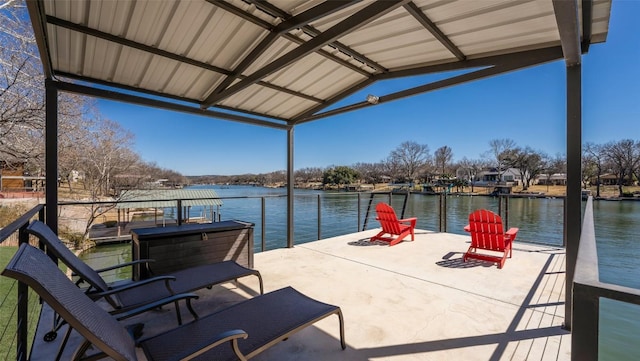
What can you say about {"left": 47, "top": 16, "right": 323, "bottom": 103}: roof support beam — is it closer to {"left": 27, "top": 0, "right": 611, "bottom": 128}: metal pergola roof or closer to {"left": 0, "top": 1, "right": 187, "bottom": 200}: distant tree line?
{"left": 27, "top": 0, "right": 611, "bottom": 128}: metal pergola roof

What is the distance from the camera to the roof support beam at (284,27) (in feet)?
6.61

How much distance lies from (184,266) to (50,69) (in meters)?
2.47

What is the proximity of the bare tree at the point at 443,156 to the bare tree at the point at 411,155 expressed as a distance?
1.41 m

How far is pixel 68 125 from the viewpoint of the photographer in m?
11.0

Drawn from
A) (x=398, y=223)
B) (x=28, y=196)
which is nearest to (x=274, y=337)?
(x=398, y=223)

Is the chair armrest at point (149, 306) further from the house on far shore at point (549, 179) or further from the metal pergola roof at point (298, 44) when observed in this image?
the house on far shore at point (549, 179)

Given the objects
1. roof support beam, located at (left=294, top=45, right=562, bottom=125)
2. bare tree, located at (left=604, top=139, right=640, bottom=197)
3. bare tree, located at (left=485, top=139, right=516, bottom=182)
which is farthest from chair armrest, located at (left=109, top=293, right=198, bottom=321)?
bare tree, located at (left=485, top=139, right=516, bottom=182)

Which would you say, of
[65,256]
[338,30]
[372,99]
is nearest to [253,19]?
[338,30]

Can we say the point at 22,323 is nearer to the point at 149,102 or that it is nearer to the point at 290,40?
the point at 149,102

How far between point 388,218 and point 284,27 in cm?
417

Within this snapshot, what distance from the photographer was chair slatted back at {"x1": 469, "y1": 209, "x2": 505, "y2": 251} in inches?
171

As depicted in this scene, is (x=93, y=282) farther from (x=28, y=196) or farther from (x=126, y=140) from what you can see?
(x=126, y=140)

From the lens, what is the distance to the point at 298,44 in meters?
Result: 3.11

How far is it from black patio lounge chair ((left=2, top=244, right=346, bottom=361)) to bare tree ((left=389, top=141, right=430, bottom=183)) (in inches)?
1728
